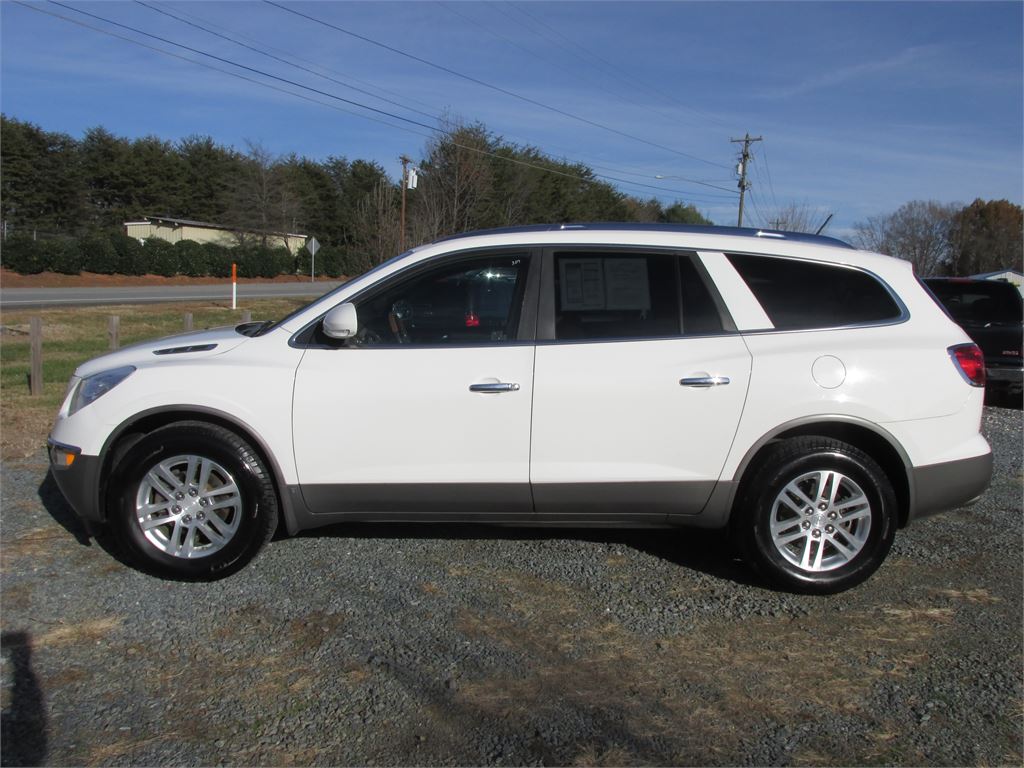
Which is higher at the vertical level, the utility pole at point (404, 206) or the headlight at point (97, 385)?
the utility pole at point (404, 206)

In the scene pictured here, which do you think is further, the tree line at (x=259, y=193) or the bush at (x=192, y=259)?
the bush at (x=192, y=259)

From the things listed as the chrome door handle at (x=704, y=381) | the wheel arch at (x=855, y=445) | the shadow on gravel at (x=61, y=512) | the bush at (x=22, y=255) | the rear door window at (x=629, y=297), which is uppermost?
the bush at (x=22, y=255)

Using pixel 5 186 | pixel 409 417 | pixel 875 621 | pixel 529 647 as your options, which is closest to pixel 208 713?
pixel 529 647

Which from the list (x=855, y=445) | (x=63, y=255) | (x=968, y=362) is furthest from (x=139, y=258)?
(x=968, y=362)

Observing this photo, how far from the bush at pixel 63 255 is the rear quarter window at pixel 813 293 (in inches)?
1718

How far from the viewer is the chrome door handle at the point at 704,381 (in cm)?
414

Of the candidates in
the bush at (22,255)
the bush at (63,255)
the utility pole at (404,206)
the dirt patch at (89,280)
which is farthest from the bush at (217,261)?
the utility pole at (404,206)

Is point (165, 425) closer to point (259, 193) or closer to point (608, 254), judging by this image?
point (608, 254)

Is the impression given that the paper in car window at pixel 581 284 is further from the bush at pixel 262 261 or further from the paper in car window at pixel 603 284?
the bush at pixel 262 261

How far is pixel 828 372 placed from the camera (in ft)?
13.6

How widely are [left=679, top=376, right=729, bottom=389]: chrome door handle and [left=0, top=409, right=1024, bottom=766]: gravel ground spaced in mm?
1070

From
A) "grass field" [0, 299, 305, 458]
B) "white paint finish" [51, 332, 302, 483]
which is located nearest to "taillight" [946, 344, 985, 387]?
"white paint finish" [51, 332, 302, 483]

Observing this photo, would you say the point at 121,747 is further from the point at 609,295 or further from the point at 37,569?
the point at 609,295

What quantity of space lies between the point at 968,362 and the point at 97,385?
4.48 meters
